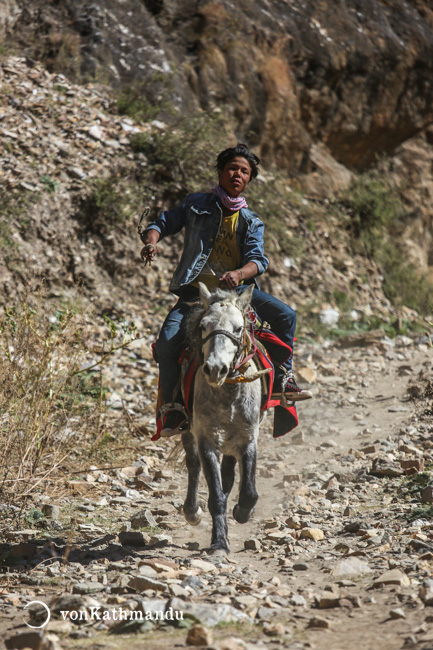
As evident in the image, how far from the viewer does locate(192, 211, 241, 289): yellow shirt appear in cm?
472

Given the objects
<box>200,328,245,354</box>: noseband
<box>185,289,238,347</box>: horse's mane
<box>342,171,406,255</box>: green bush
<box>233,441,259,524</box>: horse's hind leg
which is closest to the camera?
<box>200,328,245,354</box>: noseband

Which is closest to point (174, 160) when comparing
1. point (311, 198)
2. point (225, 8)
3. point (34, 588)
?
point (311, 198)

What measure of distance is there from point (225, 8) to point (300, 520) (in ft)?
38.2

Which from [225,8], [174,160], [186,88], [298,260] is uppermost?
[225,8]

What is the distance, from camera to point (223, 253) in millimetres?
4762

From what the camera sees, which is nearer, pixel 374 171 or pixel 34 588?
pixel 34 588

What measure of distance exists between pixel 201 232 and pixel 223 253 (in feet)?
0.79

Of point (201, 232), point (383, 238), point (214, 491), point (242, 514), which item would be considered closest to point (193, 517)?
point (242, 514)

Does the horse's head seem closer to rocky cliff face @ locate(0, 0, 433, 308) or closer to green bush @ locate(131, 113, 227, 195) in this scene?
green bush @ locate(131, 113, 227, 195)

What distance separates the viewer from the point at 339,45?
14.0 meters

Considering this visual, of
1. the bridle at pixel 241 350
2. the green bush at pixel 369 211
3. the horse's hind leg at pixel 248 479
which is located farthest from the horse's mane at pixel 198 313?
the green bush at pixel 369 211

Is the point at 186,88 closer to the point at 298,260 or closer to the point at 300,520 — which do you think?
the point at 298,260

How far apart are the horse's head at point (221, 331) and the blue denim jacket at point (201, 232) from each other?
0.56 m

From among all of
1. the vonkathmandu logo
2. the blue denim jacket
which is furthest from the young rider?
the vonkathmandu logo
